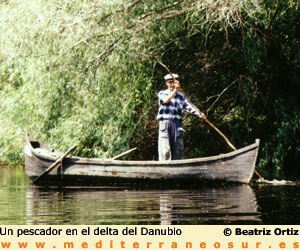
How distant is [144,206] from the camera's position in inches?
259

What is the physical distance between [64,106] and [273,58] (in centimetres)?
362

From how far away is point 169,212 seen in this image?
5.98 meters

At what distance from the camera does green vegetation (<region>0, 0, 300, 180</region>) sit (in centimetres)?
1009

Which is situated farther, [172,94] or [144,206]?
[172,94]

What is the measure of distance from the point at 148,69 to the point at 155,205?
455cm

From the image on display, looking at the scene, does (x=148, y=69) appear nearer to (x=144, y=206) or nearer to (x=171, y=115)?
(x=171, y=115)

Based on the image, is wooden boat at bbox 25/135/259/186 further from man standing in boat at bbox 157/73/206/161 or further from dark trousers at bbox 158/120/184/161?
man standing in boat at bbox 157/73/206/161

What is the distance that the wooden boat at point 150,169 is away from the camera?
8859 millimetres

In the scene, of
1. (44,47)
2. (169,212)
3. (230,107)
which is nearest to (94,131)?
(44,47)

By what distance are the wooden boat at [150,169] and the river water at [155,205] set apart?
0.19m

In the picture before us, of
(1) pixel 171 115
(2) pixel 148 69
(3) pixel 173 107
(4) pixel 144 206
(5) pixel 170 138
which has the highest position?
(2) pixel 148 69
